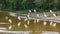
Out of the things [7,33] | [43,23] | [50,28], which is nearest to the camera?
[7,33]

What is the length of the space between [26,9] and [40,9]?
3.81 feet

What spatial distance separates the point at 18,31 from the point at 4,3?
933 centimetres

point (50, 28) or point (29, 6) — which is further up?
point (29, 6)

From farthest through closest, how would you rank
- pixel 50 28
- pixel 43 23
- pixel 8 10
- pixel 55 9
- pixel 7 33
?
pixel 8 10, pixel 55 9, pixel 43 23, pixel 50 28, pixel 7 33

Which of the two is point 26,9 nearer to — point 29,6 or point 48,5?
point 29,6

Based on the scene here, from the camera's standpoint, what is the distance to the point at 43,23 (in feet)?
40.9

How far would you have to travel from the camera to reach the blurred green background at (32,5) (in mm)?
17375

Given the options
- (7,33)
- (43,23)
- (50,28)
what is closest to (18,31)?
(7,33)

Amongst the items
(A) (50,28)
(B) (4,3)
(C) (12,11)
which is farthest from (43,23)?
(B) (4,3)

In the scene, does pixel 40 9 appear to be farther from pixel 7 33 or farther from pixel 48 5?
pixel 7 33

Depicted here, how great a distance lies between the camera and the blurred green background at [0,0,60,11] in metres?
17.4

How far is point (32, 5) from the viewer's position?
17.8m

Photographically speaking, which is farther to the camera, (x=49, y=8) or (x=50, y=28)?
(x=49, y=8)

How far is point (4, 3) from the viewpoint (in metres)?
19.3
